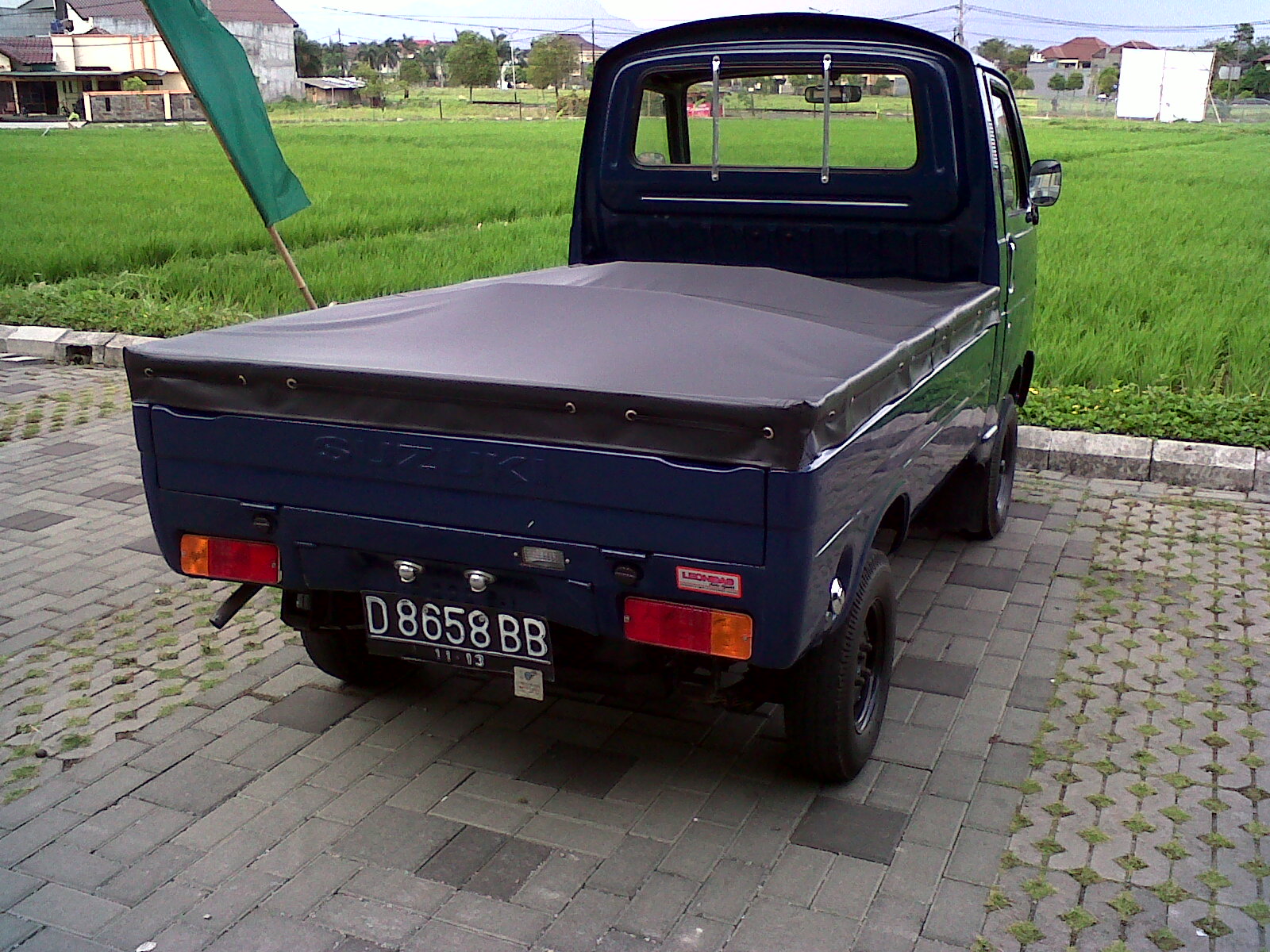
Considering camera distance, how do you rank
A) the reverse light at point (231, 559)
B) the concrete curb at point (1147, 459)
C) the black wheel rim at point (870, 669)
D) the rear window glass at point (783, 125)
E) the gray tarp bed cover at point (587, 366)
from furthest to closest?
the concrete curb at point (1147, 459), the rear window glass at point (783, 125), the black wheel rim at point (870, 669), the reverse light at point (231, 559), the gray tarp bed cover at point (587, 366)

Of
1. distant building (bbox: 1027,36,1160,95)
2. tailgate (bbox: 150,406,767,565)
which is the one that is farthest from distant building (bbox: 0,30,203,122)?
distant building (bbox: 1027,36,1160,95)

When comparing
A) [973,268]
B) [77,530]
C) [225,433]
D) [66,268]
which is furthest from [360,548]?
[66,268]

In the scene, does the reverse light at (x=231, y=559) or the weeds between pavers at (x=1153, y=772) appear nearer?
the weeds between pavers at (x=1153, y=772)

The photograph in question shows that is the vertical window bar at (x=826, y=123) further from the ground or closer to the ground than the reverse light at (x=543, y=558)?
further from the ground

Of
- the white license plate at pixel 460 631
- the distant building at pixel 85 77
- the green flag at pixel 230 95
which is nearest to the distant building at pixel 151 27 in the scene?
the distant building at pixel 85 77

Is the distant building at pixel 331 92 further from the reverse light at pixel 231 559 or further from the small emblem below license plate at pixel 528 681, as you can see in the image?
the small emblem below license plate at pixel 528 681

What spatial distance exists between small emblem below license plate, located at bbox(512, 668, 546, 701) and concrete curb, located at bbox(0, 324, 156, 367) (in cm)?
656

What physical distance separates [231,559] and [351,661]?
76 centimetres

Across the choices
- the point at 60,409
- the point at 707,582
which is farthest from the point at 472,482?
the point at 60,409

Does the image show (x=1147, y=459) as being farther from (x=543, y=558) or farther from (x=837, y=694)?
(x=543, y=558)

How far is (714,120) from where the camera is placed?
16.0ft

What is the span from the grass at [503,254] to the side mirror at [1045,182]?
760 millimetres

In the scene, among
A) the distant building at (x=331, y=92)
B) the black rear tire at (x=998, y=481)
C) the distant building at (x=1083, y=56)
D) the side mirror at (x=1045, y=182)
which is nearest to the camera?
the side mirror at (x=1045, y=182)

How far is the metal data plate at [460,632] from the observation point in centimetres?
296
